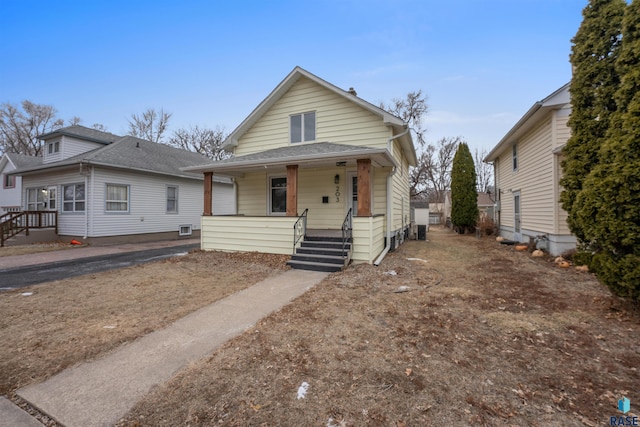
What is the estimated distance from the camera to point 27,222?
42.7 ft

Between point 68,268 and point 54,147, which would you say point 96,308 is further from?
point 54,147

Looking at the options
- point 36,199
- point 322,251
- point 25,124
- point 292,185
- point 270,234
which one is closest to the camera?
point 322,251

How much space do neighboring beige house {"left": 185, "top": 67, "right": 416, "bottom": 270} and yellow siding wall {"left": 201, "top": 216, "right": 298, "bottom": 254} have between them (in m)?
0.03

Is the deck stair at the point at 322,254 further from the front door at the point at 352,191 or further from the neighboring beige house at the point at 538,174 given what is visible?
the neighboring beige house at the point at 538,174

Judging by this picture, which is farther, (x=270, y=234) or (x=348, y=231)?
(x=270, y=234)

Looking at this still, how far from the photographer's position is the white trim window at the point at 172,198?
15995 mm

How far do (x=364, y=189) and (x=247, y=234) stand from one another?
431cm

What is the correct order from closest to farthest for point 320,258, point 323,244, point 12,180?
point 320,258, point 323,244, point 12,180

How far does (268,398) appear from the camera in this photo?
2.31 m

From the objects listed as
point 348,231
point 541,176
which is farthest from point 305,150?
point 541,176

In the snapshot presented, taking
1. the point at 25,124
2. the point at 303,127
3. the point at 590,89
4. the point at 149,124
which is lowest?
the point at 590,89

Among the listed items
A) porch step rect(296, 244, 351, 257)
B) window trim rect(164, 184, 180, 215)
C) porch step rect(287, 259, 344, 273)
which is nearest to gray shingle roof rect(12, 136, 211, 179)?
window trim rect(164, 184, 180, 215)

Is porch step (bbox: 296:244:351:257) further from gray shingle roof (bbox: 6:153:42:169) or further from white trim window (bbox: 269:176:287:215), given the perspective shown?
gray shingle roof (bbox: 6:153:42:169)

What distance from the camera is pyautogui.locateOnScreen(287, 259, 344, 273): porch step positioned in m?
7.07
